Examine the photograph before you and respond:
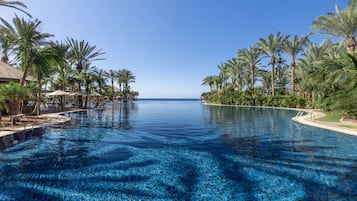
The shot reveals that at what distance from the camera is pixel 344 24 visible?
17.7m

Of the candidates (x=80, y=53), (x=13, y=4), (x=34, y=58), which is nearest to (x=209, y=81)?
(x=80, y=53)

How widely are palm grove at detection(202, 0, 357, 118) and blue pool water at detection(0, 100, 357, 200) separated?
5.66 m

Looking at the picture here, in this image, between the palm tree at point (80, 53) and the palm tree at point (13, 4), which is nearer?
the palm tree at point (13, 4)

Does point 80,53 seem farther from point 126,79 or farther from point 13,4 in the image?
point 126,79

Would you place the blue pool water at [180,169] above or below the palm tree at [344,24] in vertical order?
below

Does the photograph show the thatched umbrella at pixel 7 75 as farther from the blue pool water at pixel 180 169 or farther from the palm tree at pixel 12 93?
the blue pool water at pixel 180 169

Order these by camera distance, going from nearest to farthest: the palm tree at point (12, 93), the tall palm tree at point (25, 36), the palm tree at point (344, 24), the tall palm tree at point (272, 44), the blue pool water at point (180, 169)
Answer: the blue pool water at point (180, 169), the palm tree at point (12, 93), the tall palm tree at point (25, 36), the palm tree at point (344, 24), the tall palm tree at point (272, 44)

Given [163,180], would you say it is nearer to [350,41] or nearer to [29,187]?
[29,187]

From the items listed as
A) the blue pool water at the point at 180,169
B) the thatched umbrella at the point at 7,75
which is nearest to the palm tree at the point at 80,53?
the thatched umbrella at the point at 7,75

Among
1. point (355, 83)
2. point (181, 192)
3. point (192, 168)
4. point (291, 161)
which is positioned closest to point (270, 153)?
point (291, 161)

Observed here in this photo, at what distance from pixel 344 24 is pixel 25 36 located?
2832 cm

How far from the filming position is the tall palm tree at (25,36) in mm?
15227

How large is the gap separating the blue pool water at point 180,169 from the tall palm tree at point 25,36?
9882mm

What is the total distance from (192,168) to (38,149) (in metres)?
6.37
